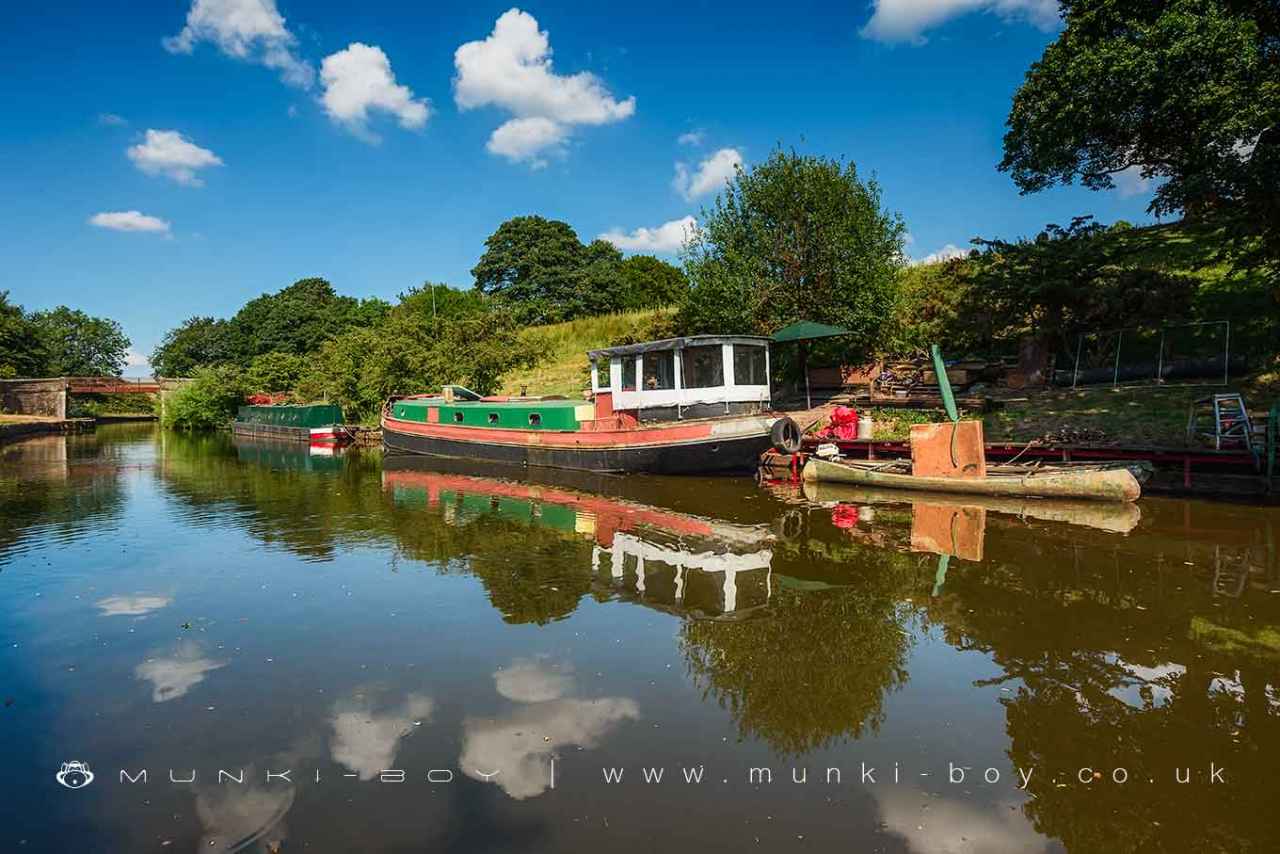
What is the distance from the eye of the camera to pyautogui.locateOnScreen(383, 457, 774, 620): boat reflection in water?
8.73 m

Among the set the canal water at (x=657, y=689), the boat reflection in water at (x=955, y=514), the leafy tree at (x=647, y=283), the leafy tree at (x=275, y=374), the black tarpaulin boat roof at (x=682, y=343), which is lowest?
the canal water at (x=657, y=689)

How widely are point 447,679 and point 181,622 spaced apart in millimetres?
3852

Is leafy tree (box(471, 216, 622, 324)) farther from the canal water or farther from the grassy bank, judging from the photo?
the canal water

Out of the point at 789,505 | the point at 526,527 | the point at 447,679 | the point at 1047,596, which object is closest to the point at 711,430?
the point at 789,505

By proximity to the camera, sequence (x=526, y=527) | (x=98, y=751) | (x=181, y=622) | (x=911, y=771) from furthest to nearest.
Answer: (x=526, y=527)
(x=181, y=622)
(x=98, y=751)
(x=911, y=771)

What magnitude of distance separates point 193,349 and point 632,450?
259 ft

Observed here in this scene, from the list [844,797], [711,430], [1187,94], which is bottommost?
[844,797]

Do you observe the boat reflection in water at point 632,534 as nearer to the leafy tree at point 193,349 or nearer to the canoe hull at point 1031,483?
the canoe hull at point 1031,483

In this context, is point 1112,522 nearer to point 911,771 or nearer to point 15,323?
point 911,771

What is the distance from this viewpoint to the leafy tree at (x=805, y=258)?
25062mm

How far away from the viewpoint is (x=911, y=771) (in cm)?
459

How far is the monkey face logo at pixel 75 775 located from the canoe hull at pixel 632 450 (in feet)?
46.5

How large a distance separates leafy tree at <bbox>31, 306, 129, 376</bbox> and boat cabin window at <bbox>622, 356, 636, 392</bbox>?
79694mm

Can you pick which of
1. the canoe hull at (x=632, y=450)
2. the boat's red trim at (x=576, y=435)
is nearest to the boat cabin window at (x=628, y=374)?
the boat's red trim at (x=576, y=435)
